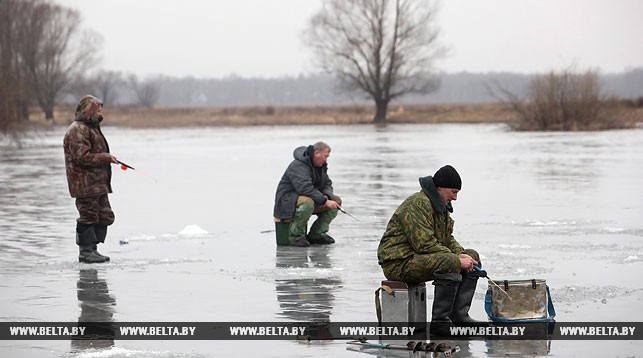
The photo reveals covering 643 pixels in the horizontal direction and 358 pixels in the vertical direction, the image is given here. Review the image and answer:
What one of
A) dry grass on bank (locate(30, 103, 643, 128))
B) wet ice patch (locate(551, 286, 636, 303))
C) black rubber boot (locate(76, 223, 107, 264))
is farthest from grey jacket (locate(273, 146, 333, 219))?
dry grass on bank (locate(30, 103, 643, 128))

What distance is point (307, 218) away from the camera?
41.9 feet

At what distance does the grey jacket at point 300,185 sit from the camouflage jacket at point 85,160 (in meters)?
2.10

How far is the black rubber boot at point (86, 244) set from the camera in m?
11.7

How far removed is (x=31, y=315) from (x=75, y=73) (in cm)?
9200

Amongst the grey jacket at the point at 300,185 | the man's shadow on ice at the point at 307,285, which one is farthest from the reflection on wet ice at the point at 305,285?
the grey jacket at the point at 300,185

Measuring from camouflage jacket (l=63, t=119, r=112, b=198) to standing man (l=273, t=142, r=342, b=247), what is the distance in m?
2.10

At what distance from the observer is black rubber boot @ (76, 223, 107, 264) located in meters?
11.7

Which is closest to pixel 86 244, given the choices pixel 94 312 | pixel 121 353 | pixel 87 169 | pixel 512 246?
pixel 87 169

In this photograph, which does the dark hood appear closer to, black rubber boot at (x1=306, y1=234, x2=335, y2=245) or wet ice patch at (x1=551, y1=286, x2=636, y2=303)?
wet ice patch at (x1=551, y1=286, x2=636, y2=303)

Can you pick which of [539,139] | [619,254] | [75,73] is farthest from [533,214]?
[75,73]

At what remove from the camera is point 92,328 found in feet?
27.0

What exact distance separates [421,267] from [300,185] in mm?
5088

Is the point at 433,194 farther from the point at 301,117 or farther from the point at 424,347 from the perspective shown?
the point at 301,117

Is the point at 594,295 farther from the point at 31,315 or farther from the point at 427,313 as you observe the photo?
the point at 31,315
